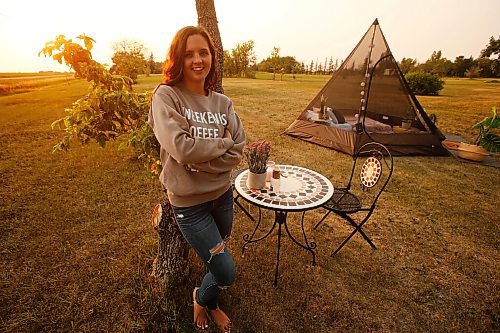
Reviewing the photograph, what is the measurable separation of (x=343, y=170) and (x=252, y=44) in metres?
50.3

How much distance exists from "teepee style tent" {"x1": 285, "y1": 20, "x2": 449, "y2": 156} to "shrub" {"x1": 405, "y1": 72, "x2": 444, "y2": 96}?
47.6 ft

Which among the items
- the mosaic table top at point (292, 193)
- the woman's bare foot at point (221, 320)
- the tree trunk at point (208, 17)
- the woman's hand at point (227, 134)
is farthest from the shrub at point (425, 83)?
the woman's bare foot at point (221, 320)

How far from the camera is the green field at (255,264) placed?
2.33m

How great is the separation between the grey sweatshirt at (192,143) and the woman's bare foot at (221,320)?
109 centimetres

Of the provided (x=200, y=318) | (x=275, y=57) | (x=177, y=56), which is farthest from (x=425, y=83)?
(x=275, y=57)

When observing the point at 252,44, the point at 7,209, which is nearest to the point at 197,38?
the point at 7,209

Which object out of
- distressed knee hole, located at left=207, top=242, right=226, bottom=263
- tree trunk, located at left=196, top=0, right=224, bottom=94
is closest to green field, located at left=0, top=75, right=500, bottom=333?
distressed knee hole, located at left=207, top=242, right=226, bottom=263

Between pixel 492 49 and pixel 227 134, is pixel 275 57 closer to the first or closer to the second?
pixel 492 49

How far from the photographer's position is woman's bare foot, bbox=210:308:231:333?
2.17 meters

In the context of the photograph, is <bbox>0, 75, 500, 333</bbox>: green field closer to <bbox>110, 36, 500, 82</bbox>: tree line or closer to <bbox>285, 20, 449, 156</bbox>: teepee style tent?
<bbox>285, 20, 449, 156</bbox>: teepee style tent

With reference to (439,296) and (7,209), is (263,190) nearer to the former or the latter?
(439,296)

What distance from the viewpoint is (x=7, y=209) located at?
372cm

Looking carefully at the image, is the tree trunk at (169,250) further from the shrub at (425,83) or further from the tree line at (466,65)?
the tree line at (466,65)

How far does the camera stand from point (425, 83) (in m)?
18.7
